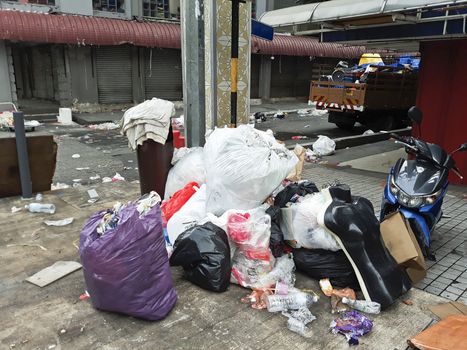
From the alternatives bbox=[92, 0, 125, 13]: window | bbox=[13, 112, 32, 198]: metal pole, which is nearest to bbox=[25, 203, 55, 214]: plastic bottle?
bbox=[13, 112, 32, 198]: metal pole

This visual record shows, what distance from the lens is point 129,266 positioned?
2.42 metres

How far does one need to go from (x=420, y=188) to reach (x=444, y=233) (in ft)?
3.67

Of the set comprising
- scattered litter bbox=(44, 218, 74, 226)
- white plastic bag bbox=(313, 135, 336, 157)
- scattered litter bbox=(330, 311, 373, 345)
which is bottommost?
scattered litter bbox=(330, 311, 373, 345)

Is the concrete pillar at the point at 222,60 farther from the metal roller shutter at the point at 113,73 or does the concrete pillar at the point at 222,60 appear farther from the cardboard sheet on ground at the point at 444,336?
the metal roller shutter at the point at 113,73

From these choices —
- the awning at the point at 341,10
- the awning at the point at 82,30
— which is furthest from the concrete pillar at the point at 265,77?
the awning at the point at 341,10

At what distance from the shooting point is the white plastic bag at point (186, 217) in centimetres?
338

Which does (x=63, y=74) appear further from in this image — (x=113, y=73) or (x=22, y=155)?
(x=22, y=155)

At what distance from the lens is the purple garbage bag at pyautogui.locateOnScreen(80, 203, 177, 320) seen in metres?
2.40

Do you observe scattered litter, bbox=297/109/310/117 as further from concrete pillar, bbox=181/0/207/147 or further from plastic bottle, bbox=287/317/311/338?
plastic bottle, bbox=287/317/311/338

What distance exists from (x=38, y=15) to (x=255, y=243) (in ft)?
40.7

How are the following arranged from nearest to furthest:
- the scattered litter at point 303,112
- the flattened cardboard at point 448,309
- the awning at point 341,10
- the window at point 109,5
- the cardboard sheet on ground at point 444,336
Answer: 1. the cardboard sheet on ground at point 444,336
2. the flattened cardboard at point 448,309
3. the awning at point 341,10
4. the window at point 109,5
5. the scattered litter at point 303,112

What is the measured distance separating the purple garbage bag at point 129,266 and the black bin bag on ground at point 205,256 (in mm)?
297

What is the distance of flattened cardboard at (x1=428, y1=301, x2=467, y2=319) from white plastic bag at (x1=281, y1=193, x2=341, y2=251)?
76 cm

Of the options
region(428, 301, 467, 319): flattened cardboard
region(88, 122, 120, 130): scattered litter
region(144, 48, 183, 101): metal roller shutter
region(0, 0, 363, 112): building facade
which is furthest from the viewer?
region(144, 48, 183, 101): metal roller shutter
